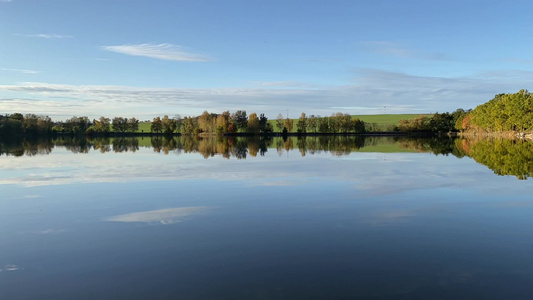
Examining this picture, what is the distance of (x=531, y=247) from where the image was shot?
33.8 feet

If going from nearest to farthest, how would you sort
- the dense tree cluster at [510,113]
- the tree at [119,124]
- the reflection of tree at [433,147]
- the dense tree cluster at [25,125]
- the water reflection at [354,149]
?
the water reflection at [354,149]
the reflection of tree at [433,147]
the dense tree cluster at [510,113]
the dense tree cluster at [25,125]
the tree at [119,124]

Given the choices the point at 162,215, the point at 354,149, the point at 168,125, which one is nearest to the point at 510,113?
the point at 354,149

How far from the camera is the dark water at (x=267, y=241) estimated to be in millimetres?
7773

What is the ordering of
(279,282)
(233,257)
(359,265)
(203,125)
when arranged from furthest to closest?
1. (203,125)
2. (233,257)
3. (359,265)
4. (279,282)

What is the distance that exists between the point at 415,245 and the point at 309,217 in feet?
13.3

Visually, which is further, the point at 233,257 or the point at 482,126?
the point at 482,126

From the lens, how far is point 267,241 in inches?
423

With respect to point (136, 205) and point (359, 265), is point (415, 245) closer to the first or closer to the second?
point (359, 265)

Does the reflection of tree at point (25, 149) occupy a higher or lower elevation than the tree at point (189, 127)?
lower

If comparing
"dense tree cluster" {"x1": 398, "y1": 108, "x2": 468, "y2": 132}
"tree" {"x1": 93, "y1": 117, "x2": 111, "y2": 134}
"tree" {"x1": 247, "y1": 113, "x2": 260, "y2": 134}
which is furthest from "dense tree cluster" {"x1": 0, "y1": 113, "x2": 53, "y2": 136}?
"dense tree cluster" {"x1": 398, "y1": 108, "x2": 468, "y2": 132}

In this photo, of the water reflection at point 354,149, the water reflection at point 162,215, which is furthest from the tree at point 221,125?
the water reflection at point 162,215

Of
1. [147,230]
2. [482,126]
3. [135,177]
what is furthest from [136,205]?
[482,126]

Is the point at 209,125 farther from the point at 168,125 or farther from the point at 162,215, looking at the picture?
the point at 162,215

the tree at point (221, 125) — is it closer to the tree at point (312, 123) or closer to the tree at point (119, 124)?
the tree at point (312, 123)
